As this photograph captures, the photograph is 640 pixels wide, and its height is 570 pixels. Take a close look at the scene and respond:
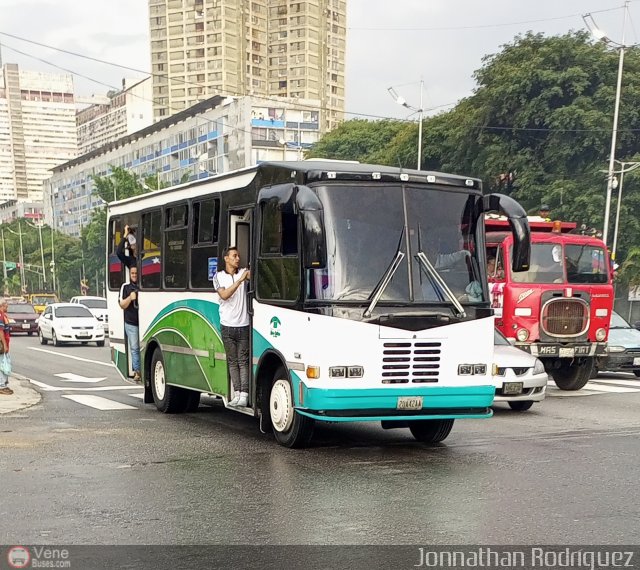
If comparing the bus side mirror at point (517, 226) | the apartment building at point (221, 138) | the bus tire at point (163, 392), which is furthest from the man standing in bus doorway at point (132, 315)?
the apartment building at point (221, 138)

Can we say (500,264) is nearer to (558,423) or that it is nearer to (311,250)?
(558,423)

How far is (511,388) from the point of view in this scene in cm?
1371

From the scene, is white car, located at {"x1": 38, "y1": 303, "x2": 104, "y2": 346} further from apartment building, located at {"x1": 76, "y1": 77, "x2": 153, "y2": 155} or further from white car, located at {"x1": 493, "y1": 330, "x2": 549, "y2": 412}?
apartment building, located at {"x1": 76, "y1": 77, "x2": 153, "y2": 155}

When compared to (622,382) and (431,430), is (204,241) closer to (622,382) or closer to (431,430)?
(431,430)

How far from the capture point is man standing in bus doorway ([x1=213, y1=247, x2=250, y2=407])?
10.8 meters

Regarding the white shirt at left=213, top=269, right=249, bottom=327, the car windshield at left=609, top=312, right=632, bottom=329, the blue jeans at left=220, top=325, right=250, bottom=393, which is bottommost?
the car windshield at left=609, top=312, right=632, bottom=329

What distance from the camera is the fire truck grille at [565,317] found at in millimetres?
17172

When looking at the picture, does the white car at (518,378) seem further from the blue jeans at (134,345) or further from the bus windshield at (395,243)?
the blue jeans at (134,345)

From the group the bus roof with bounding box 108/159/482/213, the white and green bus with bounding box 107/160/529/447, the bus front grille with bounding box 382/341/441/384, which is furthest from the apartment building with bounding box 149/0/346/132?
the bus front grille with bounding box 382/341/441/384

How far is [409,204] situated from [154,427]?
15.3ft

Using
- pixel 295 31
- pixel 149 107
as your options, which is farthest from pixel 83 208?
pixel 295 31

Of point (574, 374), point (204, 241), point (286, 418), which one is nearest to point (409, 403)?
point (286, 418)

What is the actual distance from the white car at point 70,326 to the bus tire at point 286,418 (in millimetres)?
27441

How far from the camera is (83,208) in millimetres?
145125
